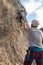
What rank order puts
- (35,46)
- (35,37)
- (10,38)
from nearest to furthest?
1. (35,46)
2. (35,37)
3. (10,38)

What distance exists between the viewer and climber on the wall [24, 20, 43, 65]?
26.9 ft

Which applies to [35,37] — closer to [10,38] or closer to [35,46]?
[35,46]

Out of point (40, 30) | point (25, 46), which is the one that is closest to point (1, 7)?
point (25, 46)

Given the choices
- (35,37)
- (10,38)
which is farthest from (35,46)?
(10,38)

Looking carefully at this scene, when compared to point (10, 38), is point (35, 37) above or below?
above

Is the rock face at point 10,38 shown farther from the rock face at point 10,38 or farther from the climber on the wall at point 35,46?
the climber on the wall at point 35,46

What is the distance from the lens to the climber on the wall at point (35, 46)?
8203 mm

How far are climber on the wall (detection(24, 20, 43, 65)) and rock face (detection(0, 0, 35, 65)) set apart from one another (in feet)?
11.7

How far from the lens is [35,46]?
8219 mm

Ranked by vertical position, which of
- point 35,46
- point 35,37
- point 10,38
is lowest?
point 10,38

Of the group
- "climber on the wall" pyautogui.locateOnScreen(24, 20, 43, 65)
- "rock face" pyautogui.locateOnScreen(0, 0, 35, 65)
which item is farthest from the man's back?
"rock face" pyautogui.locateOnScreen(0, 0, 35, 65)

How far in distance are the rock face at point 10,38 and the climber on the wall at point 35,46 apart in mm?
3573

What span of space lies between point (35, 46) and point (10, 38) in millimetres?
5716

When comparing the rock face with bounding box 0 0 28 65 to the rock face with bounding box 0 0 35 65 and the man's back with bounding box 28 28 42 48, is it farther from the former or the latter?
the man's back with bounding box 28 28 42 48
